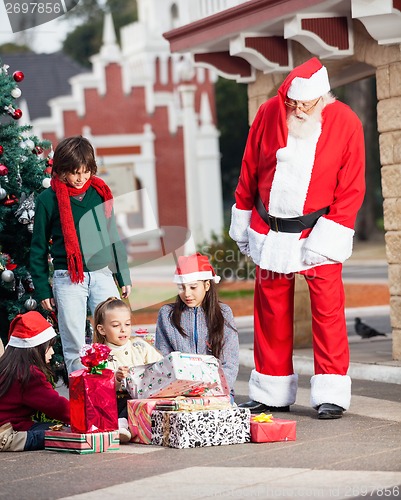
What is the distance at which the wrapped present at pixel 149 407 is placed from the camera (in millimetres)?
6730

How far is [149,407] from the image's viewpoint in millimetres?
6805

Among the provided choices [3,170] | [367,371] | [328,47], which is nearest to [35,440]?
[3,170]

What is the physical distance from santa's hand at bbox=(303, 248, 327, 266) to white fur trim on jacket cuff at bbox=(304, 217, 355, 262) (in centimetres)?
2

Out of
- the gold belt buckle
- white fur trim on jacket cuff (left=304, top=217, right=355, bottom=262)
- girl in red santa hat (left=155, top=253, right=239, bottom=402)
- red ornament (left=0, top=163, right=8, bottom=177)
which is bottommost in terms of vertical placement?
girl in red santa hat (left=155, top=253, right=239, bottom=402)

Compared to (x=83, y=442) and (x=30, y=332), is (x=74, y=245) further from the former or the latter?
(x=83, y=442)

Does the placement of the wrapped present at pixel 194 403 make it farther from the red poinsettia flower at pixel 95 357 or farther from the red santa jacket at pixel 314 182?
the red santa jacket at pixel 314 182

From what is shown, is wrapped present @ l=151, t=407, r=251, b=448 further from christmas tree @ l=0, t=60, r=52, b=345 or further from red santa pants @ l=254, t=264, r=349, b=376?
christmas tree @ l=0, t=60, r=52, b=345

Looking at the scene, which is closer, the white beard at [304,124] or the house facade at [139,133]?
the white beard at [304,124]

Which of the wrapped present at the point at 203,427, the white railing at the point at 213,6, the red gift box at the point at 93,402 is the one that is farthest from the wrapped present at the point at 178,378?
the white railing at the point at 213,6

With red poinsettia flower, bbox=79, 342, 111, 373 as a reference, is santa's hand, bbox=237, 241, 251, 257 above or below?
above

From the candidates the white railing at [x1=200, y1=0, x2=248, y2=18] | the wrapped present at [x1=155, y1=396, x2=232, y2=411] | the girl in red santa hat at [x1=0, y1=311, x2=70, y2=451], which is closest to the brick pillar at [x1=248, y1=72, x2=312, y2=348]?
the white railing at [x1=200, y1=0, x2=248, y2=18]

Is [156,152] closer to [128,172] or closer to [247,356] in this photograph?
[128,172]

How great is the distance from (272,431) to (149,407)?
26.5 inches

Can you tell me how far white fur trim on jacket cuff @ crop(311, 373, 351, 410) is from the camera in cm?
736
